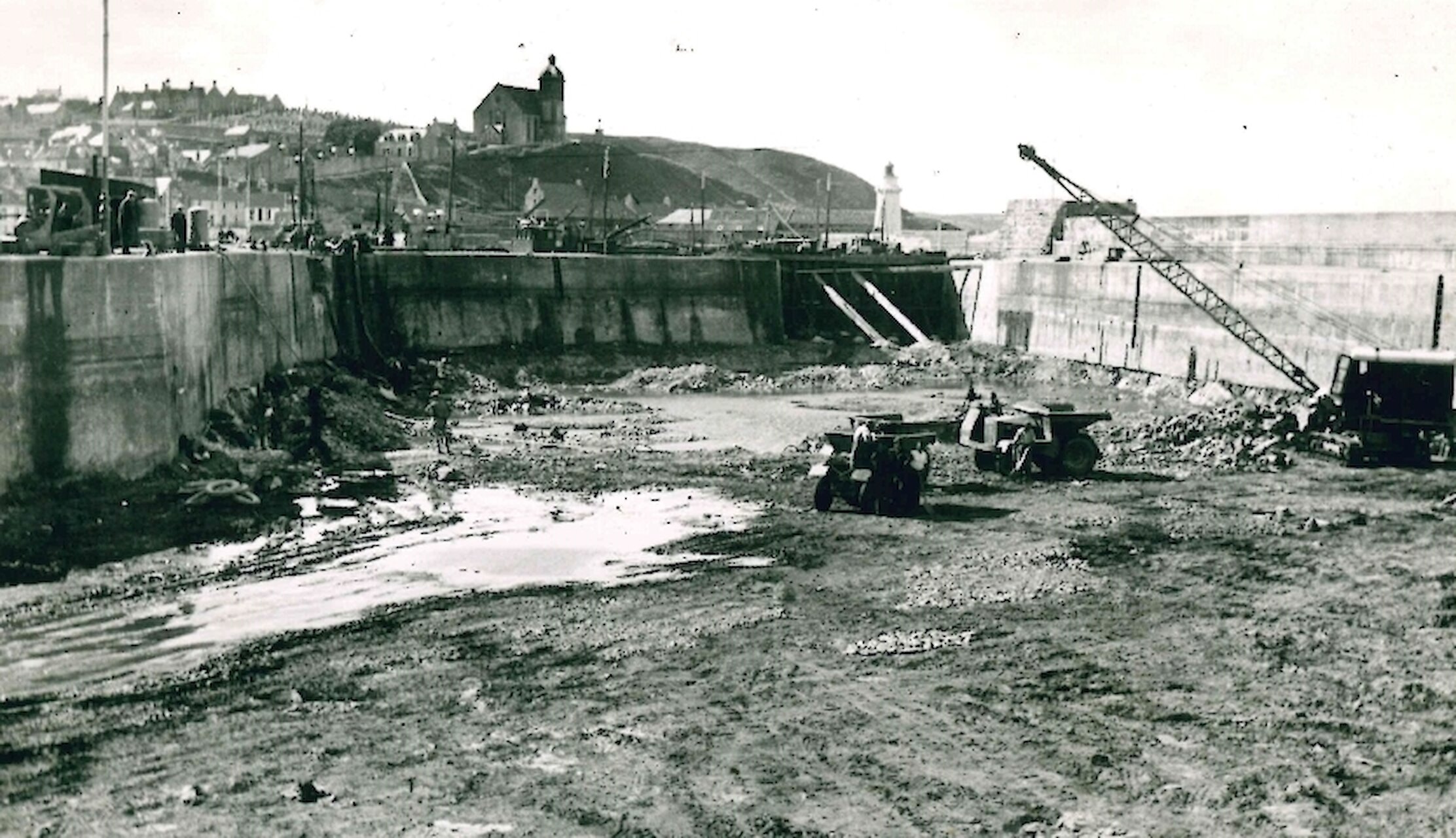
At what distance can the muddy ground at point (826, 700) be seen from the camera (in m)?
8.92

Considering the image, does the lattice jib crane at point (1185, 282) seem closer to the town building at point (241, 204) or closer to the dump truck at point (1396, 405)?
the dump truck at point (1396, 405)

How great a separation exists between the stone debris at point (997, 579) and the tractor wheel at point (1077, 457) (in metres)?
6.40

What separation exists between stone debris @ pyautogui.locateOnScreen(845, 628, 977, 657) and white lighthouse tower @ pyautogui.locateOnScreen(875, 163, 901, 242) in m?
63.1

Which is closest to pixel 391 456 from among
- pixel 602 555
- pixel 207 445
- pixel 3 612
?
pixel 207 445

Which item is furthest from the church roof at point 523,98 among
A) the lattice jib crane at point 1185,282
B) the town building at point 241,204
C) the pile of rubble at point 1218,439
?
the pile of rubble at point 1218,439

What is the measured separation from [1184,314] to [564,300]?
18777 millimetres

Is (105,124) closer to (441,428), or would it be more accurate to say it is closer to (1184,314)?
(441,428)

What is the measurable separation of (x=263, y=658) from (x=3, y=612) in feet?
10.5

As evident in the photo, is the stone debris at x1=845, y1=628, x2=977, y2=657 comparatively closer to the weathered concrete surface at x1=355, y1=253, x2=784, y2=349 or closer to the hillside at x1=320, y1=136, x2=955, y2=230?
the weathered concrete surface at x1=355, y1=253, x2=784, y2=349

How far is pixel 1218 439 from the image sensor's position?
26.5 meters

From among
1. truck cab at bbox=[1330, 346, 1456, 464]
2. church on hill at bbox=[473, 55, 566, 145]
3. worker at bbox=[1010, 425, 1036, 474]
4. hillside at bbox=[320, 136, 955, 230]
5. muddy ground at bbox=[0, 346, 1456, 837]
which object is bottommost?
muddy ground at bbox=[0, 346, 1456, 837]

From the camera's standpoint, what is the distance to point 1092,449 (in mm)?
23438

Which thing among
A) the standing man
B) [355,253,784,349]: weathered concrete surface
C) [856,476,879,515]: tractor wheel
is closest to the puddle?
[856,476,879,515]: tractor wheel

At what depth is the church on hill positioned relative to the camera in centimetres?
13338
